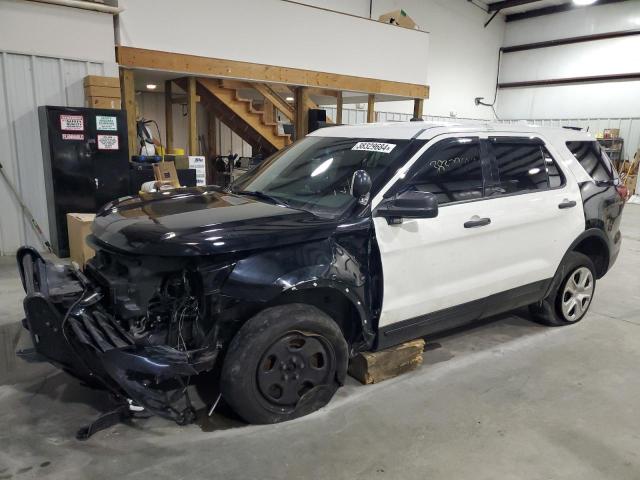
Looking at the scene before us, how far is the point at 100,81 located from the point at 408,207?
5.08 meters

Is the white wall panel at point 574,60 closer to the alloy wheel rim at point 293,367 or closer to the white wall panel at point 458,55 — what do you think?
the white wall panel at point 458,55

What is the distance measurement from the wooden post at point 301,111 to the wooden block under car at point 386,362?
739 cm

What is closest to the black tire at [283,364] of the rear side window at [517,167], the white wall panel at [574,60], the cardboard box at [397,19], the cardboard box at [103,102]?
the rear side window at [517,167]

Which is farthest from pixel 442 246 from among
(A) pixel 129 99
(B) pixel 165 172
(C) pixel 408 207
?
(A) pixel 129 99

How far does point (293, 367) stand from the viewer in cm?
277

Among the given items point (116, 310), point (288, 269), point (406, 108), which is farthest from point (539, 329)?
point (406, 108)

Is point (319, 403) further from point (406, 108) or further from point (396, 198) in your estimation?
point (406, 108)

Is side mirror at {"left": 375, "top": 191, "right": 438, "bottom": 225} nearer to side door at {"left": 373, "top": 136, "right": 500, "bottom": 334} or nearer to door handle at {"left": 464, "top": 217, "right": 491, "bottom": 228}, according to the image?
side door at {"left": 373, "top": 136, "right": 500, "bottom": 334}

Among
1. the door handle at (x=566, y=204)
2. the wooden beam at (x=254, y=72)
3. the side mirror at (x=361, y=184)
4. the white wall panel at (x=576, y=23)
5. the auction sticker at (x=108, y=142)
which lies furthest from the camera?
the white wall panel at (x=576, y=23)

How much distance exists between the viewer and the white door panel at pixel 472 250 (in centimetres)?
303

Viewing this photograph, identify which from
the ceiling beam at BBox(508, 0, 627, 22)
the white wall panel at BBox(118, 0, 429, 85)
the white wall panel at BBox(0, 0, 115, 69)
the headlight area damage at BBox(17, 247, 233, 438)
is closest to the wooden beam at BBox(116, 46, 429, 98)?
the white wall panel at BBox(118, 0, 429, 85)

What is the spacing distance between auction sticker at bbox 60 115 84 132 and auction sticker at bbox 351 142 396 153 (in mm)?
4213

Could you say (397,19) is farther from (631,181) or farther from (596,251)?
(631,181)

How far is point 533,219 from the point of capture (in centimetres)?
368
